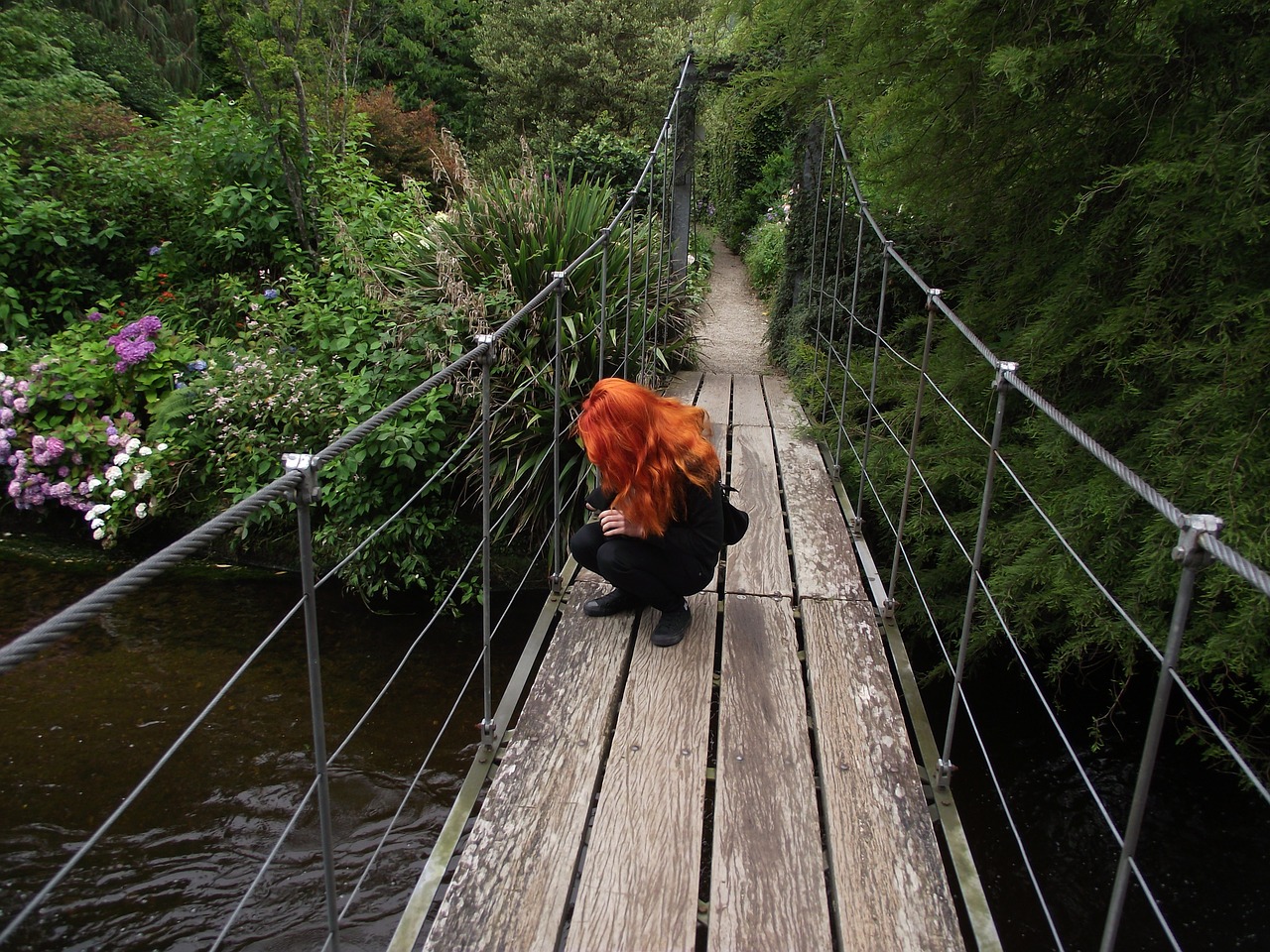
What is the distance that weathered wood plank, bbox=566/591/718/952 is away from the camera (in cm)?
170

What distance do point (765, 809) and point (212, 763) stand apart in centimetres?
269

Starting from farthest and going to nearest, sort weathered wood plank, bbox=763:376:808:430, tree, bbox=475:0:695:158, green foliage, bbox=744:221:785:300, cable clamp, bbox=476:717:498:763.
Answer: tree, bbox=475:0:695:158 < green foliage, bbox=744:221:785:300 < weathered wood plank, bbox=763:376:808:430 < cable clamp, bbox=476:717:498:763

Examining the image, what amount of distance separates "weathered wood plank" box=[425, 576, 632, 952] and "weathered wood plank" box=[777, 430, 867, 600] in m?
0.82

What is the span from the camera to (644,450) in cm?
249

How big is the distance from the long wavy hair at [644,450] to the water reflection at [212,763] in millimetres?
1815

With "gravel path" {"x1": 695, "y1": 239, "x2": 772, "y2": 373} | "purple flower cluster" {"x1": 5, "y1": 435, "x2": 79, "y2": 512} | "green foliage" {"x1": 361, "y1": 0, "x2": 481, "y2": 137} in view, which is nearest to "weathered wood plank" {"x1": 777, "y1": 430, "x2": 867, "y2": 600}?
"gravel path" {"x1": 695, "y1": 239, "x2": 772, "y2": 373}

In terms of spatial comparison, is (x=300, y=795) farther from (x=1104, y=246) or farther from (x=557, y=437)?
(x=1104, y=246)

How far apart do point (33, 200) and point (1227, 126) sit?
7454 millimetres

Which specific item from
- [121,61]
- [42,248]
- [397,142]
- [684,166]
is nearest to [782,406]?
[684,166]

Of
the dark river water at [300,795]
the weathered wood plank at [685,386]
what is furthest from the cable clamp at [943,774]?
the weathered wood plank at [685,386]

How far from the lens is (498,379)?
4.92m

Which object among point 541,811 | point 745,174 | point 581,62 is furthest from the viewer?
point 581,62

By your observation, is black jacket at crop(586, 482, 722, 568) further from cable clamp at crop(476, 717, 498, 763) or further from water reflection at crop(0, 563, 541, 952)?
water reflection at crop(0, 563, 541, 952)

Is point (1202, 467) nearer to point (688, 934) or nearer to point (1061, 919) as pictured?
point (1061, 919)
